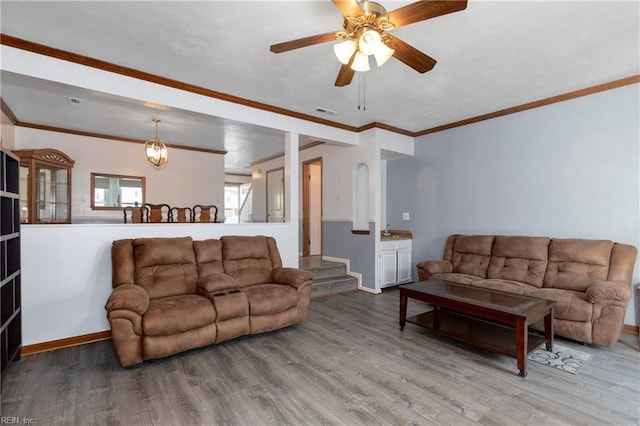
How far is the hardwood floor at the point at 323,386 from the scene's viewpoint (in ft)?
6.63

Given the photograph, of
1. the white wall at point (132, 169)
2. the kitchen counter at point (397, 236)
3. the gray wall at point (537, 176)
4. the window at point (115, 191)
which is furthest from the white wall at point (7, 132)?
the gray wall at point (537, 176)

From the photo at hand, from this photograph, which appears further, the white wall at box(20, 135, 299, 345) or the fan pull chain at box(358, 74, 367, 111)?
the fan pull chain at box(358, 74, 367, 111)

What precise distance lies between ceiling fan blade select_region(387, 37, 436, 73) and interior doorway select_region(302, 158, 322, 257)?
4558 mm

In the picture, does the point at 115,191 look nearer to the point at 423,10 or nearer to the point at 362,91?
the point at 362,91

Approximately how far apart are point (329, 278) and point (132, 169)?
451cm

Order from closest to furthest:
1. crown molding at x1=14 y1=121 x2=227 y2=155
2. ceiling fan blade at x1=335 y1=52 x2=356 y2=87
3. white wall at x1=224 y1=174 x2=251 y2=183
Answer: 1. ceiling fan blade at x1=335 y1=52 x2=356 y2=87
2. crown molding at x1=14 y1=121 x2=227 y2=155
3. white wall at x1=224 y1=174 x2=251 y2=183

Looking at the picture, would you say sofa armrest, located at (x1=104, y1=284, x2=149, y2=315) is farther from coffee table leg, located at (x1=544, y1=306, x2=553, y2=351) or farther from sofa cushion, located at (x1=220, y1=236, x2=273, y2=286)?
coffee table leg, located at (x1=544, y1=306, x2=553, y2=351)

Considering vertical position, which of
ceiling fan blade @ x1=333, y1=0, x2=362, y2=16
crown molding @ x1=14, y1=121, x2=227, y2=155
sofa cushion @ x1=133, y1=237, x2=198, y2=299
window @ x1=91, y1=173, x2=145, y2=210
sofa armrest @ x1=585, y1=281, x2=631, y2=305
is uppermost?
crown molding @ x1=14, y1=121, x2=227, y2=155

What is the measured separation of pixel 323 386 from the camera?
238cm

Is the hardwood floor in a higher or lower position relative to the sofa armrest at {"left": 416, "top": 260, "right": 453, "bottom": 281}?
lower

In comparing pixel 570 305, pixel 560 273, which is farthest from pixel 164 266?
pixel 560 273

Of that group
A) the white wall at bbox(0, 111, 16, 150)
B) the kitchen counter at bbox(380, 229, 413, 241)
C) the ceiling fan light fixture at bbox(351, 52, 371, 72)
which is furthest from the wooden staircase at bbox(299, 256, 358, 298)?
the white wall at bbox(0, 111, 16, 150)

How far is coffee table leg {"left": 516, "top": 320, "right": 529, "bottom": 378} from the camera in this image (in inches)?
97.4

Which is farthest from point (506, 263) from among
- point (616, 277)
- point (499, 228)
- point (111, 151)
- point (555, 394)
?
point (111, 151)
